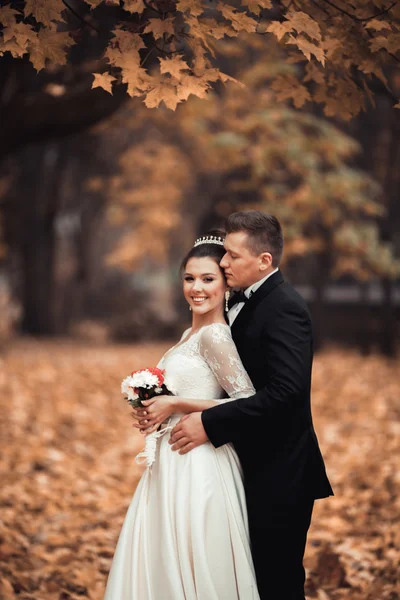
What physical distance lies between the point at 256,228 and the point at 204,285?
0.35 metres

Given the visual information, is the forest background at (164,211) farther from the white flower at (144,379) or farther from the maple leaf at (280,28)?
the white flower at (144,379)

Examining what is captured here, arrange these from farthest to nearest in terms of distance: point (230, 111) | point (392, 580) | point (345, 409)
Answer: point (230, 111) < point (345, 409) < point (392, 580)

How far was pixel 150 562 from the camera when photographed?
10.1 feet

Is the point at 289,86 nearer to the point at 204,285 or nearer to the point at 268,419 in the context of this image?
the point at 204,285

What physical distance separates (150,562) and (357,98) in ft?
9.16

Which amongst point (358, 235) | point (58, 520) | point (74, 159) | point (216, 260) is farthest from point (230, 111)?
point (216, 260)

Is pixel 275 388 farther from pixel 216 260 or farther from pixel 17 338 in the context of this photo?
pixel 17 338

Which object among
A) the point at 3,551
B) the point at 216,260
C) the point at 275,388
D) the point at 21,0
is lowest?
the point at 3,551

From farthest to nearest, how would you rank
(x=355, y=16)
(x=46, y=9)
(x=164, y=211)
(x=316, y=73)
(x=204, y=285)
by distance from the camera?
1. (x=164, y=211)
2. (x=316, y=73)
3. (x=355, y=16)
4. (x=46, y=9)
5. (x=204, y=285)

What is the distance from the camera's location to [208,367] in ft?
10.4

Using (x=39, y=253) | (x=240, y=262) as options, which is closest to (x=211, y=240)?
(x=240, y=262)

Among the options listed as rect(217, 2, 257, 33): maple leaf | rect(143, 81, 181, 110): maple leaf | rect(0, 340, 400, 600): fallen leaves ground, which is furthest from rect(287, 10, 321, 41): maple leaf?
rect(0, 340, 400, 600): fallen leaves ground

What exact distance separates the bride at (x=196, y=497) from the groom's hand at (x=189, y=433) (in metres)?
0.05

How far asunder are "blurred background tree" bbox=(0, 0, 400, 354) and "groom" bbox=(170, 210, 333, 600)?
93 centimetres
